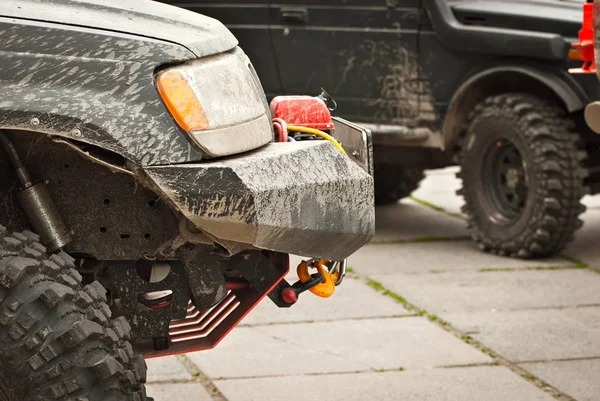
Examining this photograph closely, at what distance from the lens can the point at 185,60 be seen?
3.29 metres

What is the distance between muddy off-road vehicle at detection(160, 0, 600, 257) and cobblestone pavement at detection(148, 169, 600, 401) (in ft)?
1.30

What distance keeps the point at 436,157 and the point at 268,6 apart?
1.51 m

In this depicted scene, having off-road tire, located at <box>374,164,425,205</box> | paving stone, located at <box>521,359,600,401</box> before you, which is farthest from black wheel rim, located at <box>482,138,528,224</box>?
paving stone, located at <box>521,359,600,401</box>

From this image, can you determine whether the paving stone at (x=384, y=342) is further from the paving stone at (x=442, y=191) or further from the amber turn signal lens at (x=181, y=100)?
the paving stone at (x=442, y=191)

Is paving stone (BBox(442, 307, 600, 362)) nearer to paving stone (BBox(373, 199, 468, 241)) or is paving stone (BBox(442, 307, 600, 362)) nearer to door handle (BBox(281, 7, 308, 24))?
paving stone (BBox(373, 199, 468, 241))

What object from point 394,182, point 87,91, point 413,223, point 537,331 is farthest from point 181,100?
point 394,182

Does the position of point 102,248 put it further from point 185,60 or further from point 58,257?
point 185,60

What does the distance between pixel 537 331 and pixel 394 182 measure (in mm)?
3429

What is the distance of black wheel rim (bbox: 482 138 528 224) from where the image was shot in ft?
24.5

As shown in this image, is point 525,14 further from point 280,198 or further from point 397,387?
point 280,198

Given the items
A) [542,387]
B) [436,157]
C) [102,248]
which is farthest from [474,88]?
[102,248]

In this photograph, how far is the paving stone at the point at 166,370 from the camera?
16.4 ft

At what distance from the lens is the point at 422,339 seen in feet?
18.4

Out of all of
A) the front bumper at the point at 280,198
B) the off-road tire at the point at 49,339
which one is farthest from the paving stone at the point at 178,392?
the off-road tire at the point at 49,339
